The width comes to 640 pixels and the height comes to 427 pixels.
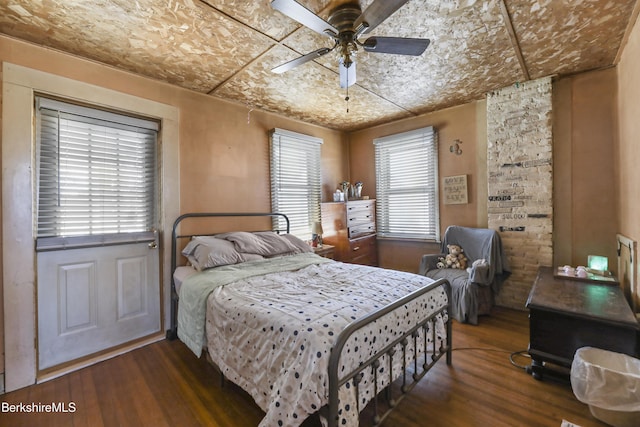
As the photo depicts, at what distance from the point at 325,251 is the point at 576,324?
107 inches

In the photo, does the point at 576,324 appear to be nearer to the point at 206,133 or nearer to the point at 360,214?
the point at 360,214

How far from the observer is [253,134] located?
379 centimetres

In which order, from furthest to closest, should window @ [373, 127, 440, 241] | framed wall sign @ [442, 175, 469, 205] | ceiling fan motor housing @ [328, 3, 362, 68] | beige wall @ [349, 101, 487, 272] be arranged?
window @ [373, 127, 440, 241], framed wall sign @ [442, 175, 469, 205], beige wall @ [349, 101, 487, 272], ceiling fan motor housing @ [328, 3, 362, 68]

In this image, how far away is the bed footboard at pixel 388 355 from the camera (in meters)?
1.21

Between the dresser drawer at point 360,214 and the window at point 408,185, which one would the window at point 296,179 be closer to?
the dresser drawer at point 360,214

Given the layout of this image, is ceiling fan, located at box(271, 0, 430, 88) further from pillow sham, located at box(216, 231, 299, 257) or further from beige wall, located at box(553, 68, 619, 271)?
beige wall, located at box(553, 68, 619, 271)

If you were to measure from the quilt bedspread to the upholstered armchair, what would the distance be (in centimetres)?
111

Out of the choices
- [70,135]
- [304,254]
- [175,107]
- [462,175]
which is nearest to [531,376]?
[304,254]

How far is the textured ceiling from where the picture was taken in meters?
1.93

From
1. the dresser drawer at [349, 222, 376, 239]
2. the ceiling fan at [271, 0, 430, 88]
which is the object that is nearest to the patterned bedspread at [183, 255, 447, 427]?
the ceiling fan at [271, 0, 430, 88]

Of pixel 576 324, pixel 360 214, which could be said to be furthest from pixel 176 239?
pixel 576 324

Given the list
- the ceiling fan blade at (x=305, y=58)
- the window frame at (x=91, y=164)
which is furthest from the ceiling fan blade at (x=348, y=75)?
the window frame at (x=91, y=164)

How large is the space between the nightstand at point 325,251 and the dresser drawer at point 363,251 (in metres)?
0.31

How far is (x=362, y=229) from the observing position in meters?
4.58
